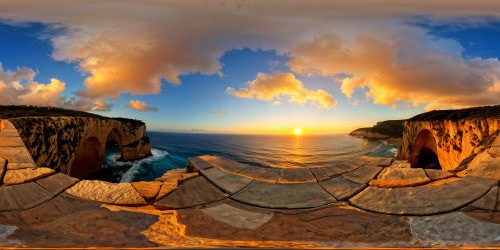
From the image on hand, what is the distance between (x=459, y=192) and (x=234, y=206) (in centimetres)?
350

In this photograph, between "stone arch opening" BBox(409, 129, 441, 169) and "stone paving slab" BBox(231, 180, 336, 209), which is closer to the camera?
"stone paving slab" BBox(231, 180, 336, 209)

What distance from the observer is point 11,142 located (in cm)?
615

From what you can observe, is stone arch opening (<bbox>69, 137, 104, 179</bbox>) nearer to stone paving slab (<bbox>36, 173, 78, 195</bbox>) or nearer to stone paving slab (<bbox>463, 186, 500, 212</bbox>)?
stone paving slab (<bbox>36, 173, 78, 195</bbox>)

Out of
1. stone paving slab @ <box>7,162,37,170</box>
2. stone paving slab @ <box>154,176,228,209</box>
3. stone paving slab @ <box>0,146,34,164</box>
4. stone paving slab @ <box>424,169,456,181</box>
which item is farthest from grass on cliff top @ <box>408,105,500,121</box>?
stone paving slab @ <box>0,146,34,164</box>

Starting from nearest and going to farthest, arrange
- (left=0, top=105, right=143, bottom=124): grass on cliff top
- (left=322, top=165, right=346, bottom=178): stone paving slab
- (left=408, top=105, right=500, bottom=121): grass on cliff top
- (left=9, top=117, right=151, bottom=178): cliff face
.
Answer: (left=322, top=165, right=346, bottom=178): stone paving slab < (left=9, top=117, right=151, bottom=178): cliff face < (left=408, top=105, right=500, bottom=121): grass on cliff top < (left=0, top=105, right=143, bottom=124): grass on cliff top

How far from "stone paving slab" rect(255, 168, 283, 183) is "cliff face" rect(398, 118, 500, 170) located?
870 cm

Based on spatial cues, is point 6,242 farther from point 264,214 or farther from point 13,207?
point 264,214

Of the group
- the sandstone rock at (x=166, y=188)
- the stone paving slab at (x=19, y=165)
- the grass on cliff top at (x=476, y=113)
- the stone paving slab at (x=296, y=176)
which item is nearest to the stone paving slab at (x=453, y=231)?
the stone paving slab at (x=296, y=176)

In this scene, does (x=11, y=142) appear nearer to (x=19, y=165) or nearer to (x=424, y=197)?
(x=19, y=165)

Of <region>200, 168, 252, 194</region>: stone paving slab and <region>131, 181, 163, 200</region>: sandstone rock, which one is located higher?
<region>200, 168, 252, 194</region>: stone paving slab

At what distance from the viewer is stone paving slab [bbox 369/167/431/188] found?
3.89 meters

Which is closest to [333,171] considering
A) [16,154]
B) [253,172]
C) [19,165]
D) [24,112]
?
[253,172]

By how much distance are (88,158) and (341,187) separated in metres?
30.8

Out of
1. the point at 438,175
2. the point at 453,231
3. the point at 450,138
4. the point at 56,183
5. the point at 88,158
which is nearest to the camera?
the point at 453,231
